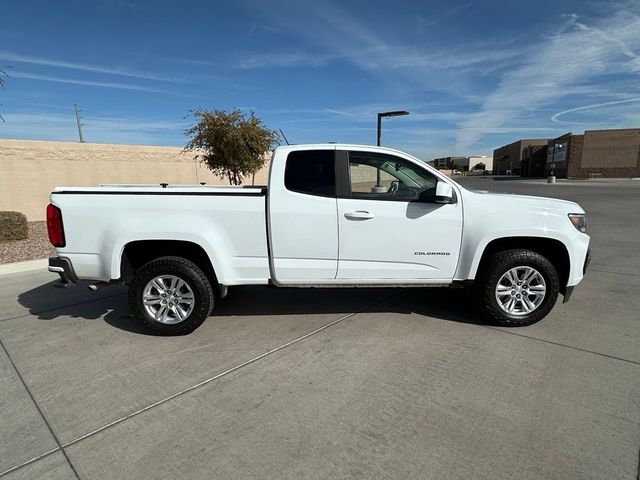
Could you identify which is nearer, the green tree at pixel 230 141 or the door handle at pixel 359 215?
the door handle at pixel 359 215

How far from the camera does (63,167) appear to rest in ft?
42.3

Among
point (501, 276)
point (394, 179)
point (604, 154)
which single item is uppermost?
point (604, 154)

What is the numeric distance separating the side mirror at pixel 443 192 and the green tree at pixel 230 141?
1203 cm

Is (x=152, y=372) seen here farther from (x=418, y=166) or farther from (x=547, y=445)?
(x=418, y=166)

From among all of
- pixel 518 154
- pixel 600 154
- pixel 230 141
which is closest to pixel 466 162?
pixel 518 154

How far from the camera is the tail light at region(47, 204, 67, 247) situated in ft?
12.6

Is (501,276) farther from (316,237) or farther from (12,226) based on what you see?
(12,226)

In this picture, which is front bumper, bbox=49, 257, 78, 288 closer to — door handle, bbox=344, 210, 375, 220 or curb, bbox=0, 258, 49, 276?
door handle, bbox=344, 210, 375, 220

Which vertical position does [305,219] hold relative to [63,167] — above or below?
below

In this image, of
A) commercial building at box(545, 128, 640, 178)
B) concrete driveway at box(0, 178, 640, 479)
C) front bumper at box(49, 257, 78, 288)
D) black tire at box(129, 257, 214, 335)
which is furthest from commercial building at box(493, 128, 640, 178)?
front bumper at box(49, 257, 78, 288)

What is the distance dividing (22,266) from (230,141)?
8834mm

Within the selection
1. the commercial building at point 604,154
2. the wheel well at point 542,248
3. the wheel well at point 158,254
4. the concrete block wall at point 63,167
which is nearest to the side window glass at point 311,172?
the wheel well at point 158,254

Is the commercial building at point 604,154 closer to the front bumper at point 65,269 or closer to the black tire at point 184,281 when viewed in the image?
the black tire at point 184,281

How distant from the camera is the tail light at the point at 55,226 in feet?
12.6
